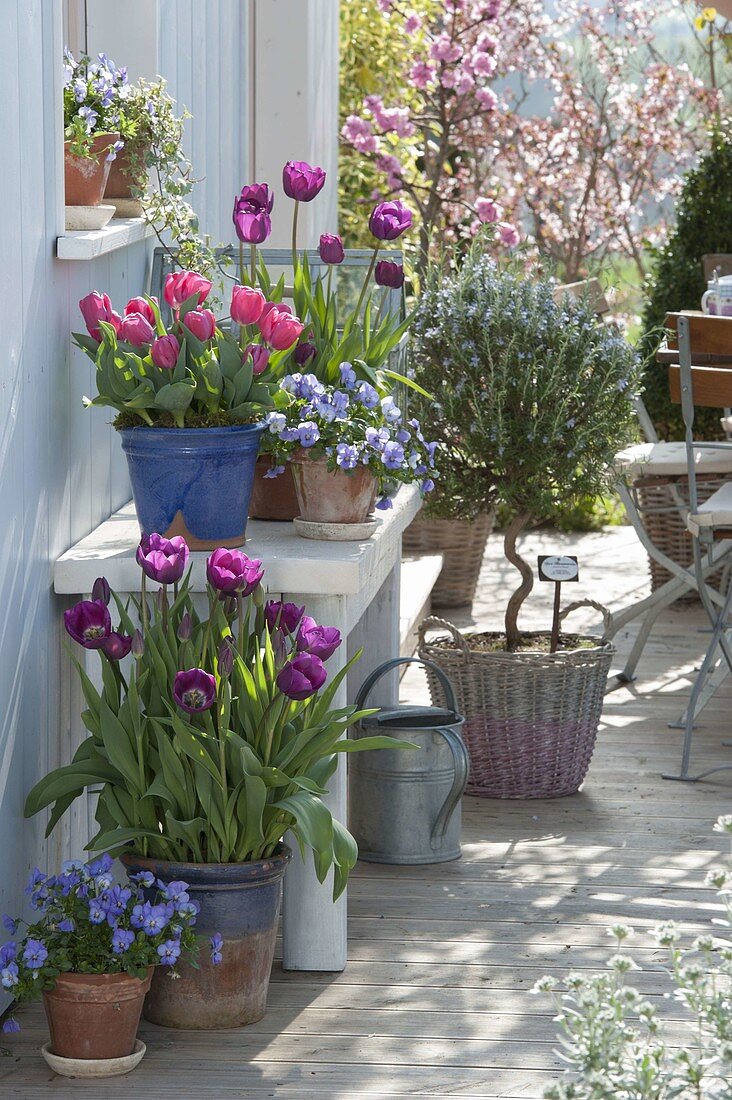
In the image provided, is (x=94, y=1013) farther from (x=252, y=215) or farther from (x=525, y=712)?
(x=525, y=712)

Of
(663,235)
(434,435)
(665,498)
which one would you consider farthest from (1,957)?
(663,235)

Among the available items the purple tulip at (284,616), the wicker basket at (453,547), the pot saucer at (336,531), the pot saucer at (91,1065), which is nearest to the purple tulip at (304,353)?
the pot saucer at (336,531)

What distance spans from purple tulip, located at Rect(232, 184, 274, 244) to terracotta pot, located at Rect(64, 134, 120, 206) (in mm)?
269

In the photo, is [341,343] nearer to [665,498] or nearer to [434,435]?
[434,435]

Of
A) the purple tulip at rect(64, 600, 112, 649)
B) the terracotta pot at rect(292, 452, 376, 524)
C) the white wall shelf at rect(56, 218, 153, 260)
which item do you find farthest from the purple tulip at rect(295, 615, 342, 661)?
the white wall shelf at rect(56, 218, 153, 260)

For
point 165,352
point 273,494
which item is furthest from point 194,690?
point 273,494

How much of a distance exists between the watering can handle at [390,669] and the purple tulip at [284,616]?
3.04 ft

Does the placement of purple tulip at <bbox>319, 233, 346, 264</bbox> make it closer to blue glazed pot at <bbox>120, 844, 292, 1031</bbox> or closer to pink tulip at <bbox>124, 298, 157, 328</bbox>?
pink tulip at <bbox>124, 298, 157, 328</bbox>

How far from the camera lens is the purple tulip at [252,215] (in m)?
3.21

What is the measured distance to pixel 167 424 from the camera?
2.99 meters

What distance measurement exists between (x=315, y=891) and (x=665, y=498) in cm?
357

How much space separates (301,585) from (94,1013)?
2.74 feet

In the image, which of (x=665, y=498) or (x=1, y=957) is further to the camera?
(x=665, y=498)

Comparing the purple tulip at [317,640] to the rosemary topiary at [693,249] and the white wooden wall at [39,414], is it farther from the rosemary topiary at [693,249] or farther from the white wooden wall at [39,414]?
the rosemary topiary at [693,249]
